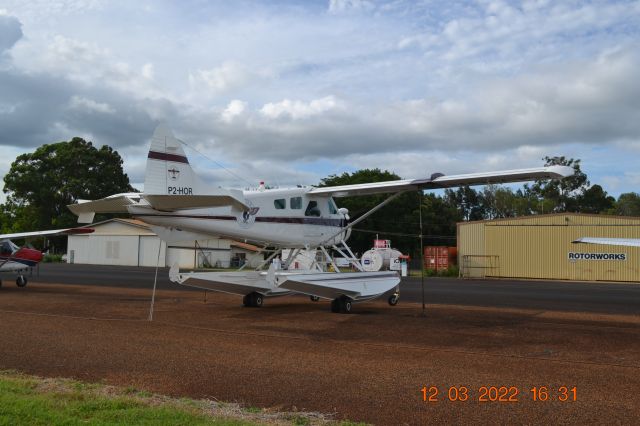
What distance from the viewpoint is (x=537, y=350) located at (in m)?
9.71

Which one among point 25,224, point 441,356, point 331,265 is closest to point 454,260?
point 331,265

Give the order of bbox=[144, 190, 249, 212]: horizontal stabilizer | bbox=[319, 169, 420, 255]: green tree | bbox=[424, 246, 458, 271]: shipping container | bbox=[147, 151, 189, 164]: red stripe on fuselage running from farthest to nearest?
bbox=[319, 169, 420, 255]: green tree < bbox=[424, 246, 458, 271]: shipping container < bbox=[147, 151, 189, 164]: red stripe on fuselage < bbox=[144, 190, 249, 212]: horizontal stabilizer

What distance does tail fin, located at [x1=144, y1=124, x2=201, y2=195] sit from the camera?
1293 centimetres

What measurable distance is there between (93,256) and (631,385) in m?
58.0

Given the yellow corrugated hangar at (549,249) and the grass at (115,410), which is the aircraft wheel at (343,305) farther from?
the yellow corrugated hangar at (549,249)

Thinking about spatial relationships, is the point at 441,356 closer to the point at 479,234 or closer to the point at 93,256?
the point at 479,234

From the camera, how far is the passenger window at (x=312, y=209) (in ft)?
55.1

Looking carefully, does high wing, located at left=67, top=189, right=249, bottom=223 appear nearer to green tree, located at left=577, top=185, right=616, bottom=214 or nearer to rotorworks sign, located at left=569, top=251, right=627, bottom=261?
rotorworks sign, located at left=569, top=251, right=627, bottom=261

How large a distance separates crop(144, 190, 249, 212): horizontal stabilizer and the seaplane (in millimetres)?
22

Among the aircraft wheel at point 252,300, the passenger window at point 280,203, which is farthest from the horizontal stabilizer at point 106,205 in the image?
the aircraft wheel at point 252,300

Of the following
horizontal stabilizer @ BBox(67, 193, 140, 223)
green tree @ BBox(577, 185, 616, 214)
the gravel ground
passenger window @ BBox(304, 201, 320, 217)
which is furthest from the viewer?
green tree @ BBox(577, 185, 616, 214)

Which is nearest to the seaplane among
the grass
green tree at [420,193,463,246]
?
the grass

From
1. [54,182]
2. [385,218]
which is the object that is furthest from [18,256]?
[54,182]
